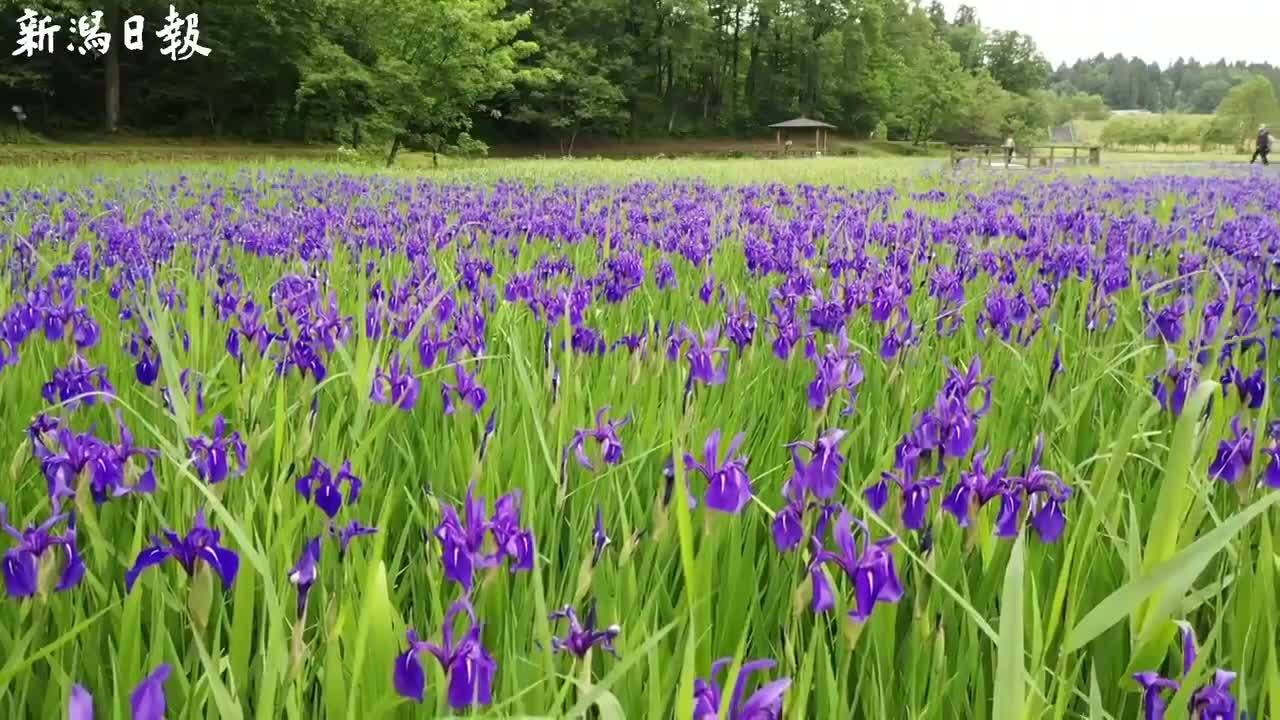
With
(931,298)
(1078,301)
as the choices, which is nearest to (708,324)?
(931,298)

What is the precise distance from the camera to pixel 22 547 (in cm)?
108

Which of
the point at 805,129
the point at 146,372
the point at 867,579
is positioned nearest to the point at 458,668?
the point at 867,579

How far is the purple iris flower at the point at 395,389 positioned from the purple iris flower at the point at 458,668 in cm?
98

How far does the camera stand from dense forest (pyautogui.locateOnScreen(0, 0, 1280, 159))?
25.5 meters

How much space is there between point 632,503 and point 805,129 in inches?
2624

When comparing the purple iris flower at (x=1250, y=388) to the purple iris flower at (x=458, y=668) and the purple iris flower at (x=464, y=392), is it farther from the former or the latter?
the purple iris flower at (x=458, y=668)

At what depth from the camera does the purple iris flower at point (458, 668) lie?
899 mm

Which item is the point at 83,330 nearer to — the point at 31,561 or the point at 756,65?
the point at 31,561

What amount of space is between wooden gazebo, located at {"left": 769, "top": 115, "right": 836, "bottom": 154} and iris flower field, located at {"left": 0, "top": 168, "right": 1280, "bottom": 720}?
54.1 meters

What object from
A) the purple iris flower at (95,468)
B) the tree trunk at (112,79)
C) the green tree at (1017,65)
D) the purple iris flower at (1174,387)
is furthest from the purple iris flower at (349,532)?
the green tree at (1017,65)

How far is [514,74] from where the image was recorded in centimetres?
2958

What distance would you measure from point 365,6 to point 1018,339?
25964 millimetres

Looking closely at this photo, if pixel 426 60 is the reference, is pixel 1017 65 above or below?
above

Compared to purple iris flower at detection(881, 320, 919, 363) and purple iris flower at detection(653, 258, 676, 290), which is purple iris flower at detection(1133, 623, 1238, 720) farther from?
purple iris flower at detection(653, 258, 676, 290)
